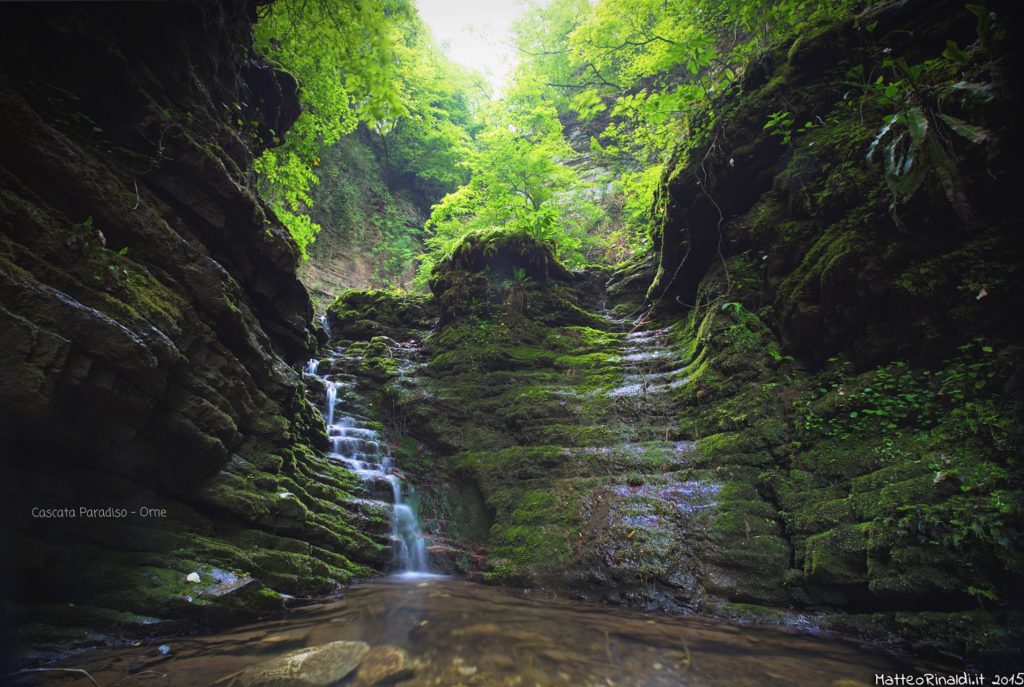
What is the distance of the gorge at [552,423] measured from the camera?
9.90 ft

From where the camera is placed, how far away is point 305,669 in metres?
2.55

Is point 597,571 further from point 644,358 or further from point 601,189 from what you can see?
point 601,189

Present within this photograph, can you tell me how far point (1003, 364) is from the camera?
11.9 ft

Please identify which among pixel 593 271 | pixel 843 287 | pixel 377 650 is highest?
pixel 593 271

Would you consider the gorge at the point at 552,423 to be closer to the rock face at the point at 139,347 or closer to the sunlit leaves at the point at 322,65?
the rock face at the point at 139,347

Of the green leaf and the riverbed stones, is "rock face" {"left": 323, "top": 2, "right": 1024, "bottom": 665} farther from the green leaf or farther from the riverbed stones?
the riverbed stones

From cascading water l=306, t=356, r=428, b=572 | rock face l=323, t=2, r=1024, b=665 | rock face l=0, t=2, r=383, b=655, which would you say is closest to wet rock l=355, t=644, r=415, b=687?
rock face l=0, t=2, r=383, b=655

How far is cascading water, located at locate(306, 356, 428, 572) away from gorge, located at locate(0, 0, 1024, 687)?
0.23 ft

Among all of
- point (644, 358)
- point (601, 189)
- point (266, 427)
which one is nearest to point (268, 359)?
point (266, 427)

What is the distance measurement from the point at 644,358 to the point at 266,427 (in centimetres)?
626

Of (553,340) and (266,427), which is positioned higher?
(553,340)

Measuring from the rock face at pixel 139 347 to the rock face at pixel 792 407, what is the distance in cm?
263

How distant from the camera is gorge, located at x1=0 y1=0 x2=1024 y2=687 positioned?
3018mm

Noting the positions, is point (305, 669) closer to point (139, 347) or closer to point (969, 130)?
point (139, 347)
